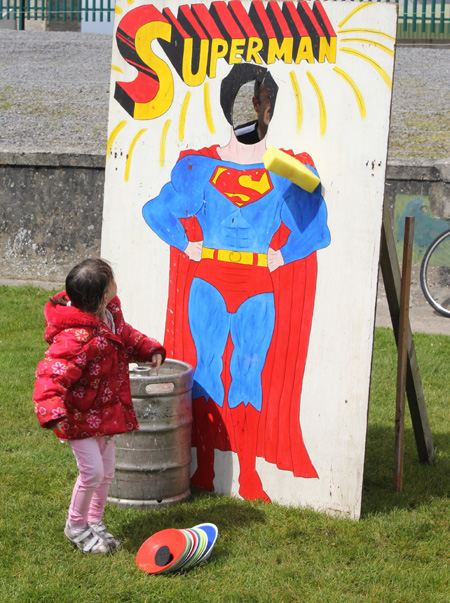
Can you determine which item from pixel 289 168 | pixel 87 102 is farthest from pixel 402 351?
pixel 87 102

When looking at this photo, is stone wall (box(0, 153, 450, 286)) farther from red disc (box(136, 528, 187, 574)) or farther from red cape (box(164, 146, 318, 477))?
red disc (box(136, 528, 187, 574))

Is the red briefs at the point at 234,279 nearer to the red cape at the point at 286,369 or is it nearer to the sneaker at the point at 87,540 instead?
the red cape at the point at 286,369

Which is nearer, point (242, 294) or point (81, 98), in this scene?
point (242, 294)

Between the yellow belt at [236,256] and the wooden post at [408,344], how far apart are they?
629mm

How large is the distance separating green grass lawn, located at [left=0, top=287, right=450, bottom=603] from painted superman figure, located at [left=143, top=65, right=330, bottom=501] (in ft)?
1.18

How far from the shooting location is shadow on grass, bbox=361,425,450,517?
154 inches

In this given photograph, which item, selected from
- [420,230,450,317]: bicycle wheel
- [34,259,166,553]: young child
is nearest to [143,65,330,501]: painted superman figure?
[34,259,166,553]: young child

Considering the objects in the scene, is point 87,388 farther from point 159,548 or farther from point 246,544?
point 246,544

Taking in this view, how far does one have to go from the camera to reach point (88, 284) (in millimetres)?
3156

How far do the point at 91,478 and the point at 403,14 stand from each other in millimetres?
13910

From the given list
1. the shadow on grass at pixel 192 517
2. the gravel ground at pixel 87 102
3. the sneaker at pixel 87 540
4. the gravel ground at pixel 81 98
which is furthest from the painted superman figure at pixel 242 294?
the gravel ground at pixel 81 98

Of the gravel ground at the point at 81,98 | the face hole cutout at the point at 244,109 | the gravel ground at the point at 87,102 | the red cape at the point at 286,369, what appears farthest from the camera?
the face hole cutout at the point at 244,109

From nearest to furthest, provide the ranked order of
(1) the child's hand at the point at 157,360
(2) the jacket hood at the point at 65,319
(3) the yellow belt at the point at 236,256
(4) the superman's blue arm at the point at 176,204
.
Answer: (2) the jacket hood at the point at 65,319 → (1) the child's hand at the point at 157,360 → (3) the yellow belt at the point at 236,256 → (4) the superman's blue arm at the point at 176,204

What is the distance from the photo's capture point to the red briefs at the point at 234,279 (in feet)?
12.7
